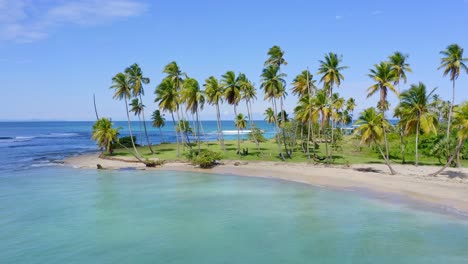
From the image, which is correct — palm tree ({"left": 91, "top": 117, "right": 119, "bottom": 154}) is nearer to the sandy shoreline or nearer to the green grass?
Answer: the green grass

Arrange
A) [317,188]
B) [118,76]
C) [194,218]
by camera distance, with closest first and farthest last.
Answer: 1. [194,218]
2. [317,188]
3. [118,76]

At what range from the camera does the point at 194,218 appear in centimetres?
2588

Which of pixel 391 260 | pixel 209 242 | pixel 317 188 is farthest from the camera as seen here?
pixel 317 188

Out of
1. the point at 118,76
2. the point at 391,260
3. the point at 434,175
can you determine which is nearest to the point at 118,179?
the point at 118,76

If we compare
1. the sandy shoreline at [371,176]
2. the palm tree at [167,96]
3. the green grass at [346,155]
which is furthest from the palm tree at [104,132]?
the palm tree at [167,96]

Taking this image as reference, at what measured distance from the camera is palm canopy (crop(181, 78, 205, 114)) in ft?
168

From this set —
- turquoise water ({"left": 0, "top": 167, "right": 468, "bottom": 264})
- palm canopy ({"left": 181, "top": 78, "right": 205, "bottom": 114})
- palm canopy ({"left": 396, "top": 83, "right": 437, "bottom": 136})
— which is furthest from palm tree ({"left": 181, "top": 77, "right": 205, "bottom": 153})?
palm canopy ({"left": 396, "top": 83, "right": 437, "bottom": 136})

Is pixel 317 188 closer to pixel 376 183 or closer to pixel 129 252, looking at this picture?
pixel 376 183

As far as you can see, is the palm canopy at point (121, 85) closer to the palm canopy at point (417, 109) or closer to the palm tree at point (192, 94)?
the palm tree at point (192, 94)

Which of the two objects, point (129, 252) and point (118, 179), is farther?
point (118, 179)

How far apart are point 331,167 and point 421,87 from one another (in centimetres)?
1398

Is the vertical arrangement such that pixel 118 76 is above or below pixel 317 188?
above

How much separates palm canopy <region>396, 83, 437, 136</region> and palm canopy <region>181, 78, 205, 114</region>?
27.5m

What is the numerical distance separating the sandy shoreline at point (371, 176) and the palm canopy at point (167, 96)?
921 centimetres
